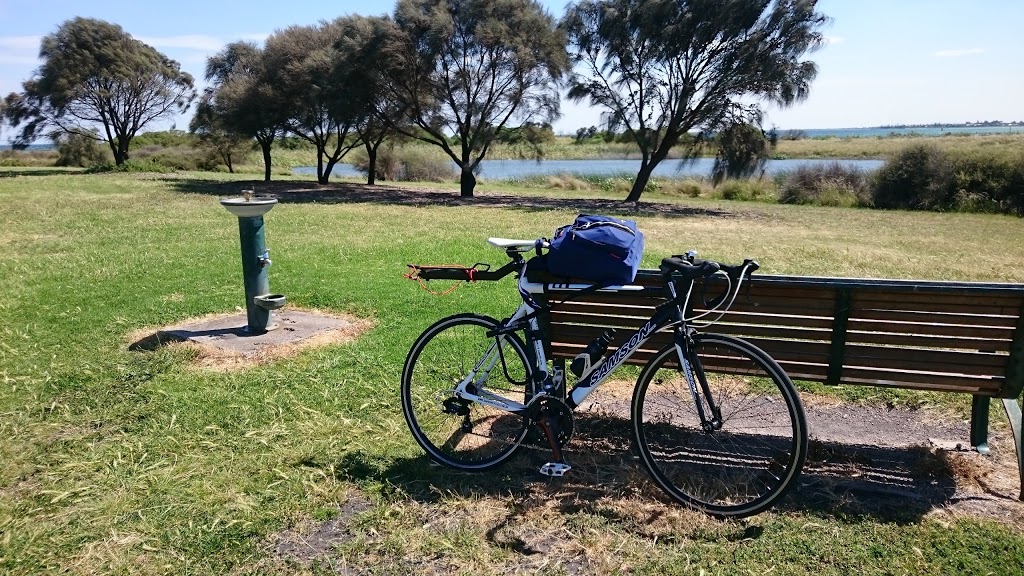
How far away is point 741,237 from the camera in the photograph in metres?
14.5

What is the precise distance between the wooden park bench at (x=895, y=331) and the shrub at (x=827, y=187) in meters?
23.6

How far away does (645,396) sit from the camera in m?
3.61

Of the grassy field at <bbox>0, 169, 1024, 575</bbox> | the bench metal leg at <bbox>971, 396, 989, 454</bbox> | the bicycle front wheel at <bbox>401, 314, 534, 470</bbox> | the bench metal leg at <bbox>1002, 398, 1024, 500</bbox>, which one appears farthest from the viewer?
the bench metal leg at <bbox>971, 396, 989, 454</bbox>

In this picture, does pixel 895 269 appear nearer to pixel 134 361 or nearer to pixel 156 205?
pixel 134 361

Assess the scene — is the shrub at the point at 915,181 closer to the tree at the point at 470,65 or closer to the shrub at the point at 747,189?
the shrub at the point at 747,189

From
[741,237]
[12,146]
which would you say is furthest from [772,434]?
[12,146]

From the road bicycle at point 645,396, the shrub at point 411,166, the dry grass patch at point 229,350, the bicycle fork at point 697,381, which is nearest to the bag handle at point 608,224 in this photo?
the road bicycle at point 645,396

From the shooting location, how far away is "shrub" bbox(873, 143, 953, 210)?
23234 millimetres

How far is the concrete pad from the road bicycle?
1930 mm

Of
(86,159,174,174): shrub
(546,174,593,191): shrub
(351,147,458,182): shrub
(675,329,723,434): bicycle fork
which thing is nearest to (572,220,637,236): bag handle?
(675,329,723,434): bicycle fork

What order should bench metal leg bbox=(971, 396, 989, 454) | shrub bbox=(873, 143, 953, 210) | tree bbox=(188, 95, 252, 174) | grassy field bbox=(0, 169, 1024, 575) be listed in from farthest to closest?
tree bbox=(188, 95, 252, 174) < shrub bbox=(873, 143, 953, 210) < bench metal leg bbox=(971, 396, 989, 454) < grassy field bbox=(0, 169, 1024, 575)

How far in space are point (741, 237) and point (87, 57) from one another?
3664cm

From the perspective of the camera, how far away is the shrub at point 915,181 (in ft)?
76.2

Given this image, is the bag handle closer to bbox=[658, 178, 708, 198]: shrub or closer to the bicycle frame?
the bicycle frame
